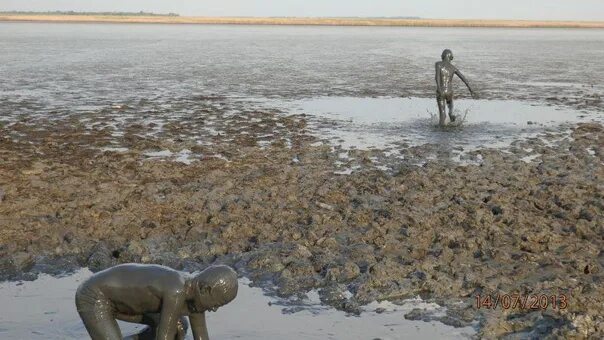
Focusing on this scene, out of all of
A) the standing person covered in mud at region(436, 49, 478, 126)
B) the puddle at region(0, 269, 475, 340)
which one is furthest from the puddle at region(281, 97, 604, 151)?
the puddle at region(0, 269, 475, 340)

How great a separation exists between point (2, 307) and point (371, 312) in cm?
348

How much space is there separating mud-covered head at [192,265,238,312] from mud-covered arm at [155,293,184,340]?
0.14m

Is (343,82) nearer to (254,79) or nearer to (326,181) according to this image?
Answer: (254,79)

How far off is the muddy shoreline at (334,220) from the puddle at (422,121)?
128 cm

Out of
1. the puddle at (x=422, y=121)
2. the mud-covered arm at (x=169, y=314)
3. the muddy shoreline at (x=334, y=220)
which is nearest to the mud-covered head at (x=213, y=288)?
the mud-covered arm at (x=169, y=314)

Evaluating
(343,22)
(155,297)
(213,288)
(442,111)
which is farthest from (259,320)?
(343,22)

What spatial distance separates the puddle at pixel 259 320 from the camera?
6.71m

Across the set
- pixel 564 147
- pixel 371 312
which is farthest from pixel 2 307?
pixel 564 147

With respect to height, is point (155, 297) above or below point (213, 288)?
below

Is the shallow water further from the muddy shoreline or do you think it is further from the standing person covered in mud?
the muddy shoreline

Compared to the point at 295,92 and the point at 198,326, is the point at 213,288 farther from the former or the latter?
the point at 295,92

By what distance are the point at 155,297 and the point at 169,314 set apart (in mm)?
157

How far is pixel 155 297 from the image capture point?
5078 millimetres

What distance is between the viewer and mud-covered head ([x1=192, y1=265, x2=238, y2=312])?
15.9ft
